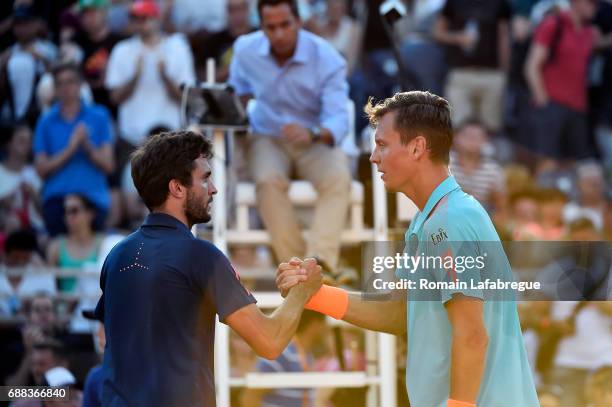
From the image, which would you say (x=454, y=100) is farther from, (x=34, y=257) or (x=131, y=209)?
(x=34, y=257)

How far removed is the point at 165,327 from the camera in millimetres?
5141

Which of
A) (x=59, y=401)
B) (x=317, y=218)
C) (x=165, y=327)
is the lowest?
(x=59, y=401)

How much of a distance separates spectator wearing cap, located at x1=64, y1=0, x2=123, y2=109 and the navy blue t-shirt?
7415mm

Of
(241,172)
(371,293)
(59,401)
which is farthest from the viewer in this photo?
(241,172)

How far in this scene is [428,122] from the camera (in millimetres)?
5305

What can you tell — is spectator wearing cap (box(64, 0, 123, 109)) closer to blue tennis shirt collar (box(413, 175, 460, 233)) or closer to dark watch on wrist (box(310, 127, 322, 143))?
dark watch on wrist (box(310, 127, 322, 143))

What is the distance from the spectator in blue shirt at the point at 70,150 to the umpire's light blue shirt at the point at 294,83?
3.05m

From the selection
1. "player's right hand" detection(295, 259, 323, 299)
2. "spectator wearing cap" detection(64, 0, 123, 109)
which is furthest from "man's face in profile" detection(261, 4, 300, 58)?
"spectator wearing cap" detection(64, 0, 123, 109)

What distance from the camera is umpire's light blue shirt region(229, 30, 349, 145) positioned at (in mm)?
8500

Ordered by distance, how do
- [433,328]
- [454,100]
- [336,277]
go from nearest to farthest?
1. [433,328]
2. [336,277]
3. [454,100]

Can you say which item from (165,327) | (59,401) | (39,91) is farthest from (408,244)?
(39,91)

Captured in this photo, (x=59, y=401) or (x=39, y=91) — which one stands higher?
(x=39, y=91)

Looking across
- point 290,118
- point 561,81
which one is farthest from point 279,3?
point 561,81

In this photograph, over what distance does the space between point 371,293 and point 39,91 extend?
23.7ft
